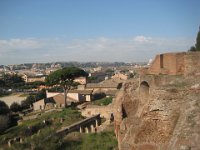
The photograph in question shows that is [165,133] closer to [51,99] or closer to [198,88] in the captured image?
[198,88]

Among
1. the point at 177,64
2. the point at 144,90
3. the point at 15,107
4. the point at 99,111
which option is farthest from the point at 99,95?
the point at 177,64

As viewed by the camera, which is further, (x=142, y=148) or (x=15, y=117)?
(x=15, y=117)

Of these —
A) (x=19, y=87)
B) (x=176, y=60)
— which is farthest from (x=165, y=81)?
(x=19, y=87)

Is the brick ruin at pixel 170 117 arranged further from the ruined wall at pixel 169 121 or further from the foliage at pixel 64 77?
the foliage at pixel 64 77

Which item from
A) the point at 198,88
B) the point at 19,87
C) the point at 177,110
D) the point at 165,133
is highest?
the point at 198,88

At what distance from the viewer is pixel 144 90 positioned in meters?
11.2

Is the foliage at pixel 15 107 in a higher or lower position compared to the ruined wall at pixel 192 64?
lower

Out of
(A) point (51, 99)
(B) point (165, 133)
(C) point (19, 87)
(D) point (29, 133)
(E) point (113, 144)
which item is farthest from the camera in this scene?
(C) point (19, 87)

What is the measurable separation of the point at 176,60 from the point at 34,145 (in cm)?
764

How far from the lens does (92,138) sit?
1514cm

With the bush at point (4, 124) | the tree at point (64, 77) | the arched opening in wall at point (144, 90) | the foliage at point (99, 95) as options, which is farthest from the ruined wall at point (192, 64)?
the foliage at point (99, 95)

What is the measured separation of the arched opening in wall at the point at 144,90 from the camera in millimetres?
10805

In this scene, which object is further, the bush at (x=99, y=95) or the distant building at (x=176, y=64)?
the bush at (x=99, y=95)

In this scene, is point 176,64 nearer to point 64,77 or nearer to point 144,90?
point 144,90
